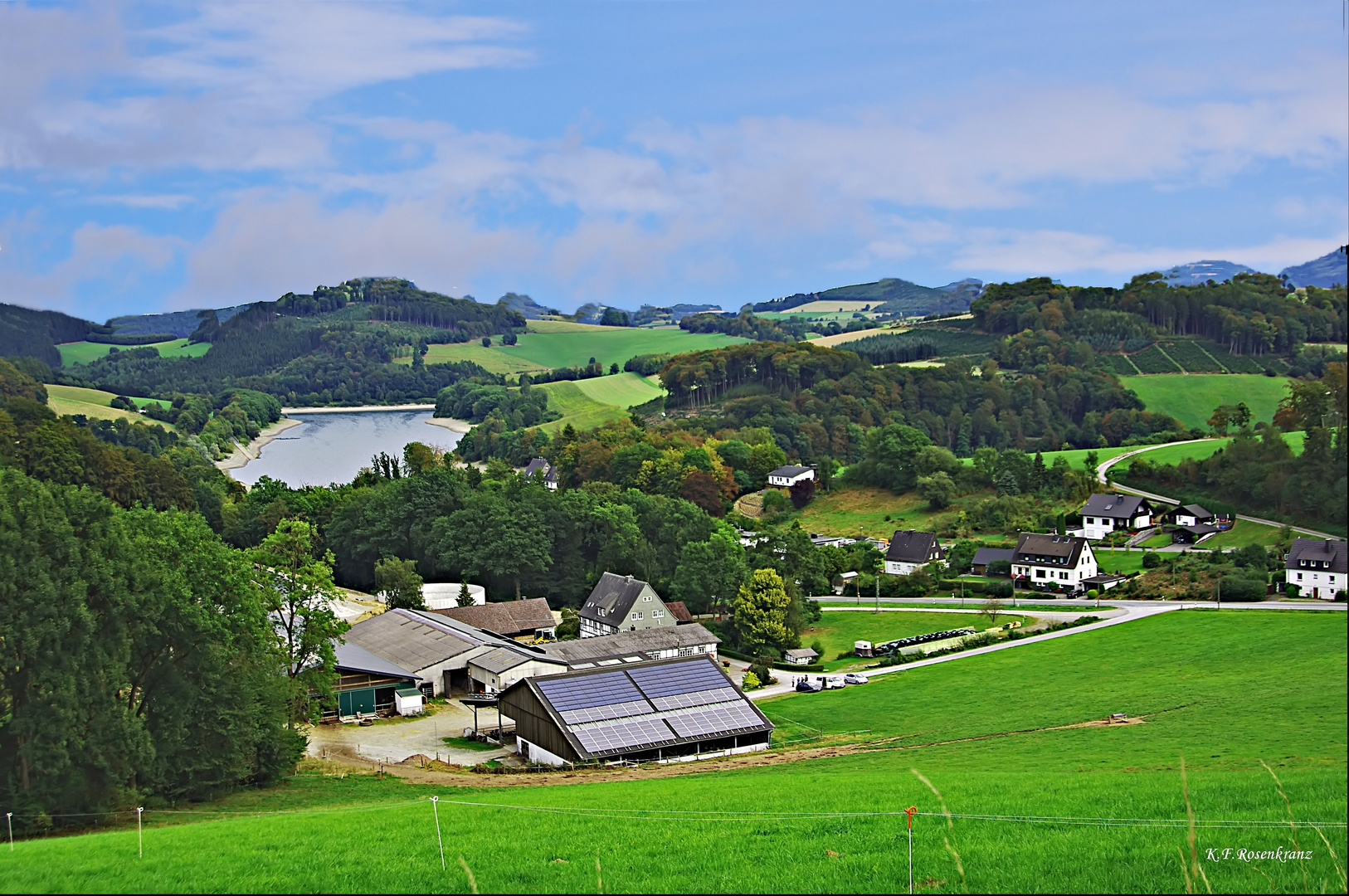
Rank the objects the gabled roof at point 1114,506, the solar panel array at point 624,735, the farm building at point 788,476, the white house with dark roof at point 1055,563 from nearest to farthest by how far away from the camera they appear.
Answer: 1. the solar panel array at point 624,735
2. the white house with dark roof at point 1055,563
3. the gabled roof at point 1114,506
4. the farm building at point 788,476

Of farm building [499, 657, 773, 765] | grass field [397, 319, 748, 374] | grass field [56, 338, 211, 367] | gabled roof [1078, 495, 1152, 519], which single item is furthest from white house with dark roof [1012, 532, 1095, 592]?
grass field [56, 338, 211, 367]

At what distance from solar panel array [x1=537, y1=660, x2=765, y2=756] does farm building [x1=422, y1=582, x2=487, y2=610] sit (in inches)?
856

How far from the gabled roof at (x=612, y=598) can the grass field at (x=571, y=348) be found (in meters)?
94.6

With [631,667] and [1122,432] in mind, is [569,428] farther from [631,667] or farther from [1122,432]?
[631,667]

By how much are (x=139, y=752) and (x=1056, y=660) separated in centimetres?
2594

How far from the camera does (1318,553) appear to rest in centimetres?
4084

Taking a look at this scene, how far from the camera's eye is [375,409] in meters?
136

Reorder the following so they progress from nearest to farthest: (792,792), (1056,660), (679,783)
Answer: (792,792)
(679,783)
(1056,660)

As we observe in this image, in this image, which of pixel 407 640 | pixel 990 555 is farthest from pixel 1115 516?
pixel 407 640

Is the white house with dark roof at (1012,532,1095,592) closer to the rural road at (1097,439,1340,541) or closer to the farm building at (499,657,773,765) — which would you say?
Result: the rural road at (1097,439,1340,541)

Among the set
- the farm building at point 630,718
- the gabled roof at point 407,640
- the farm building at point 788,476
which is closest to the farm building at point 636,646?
the gabled roof at point 407,640

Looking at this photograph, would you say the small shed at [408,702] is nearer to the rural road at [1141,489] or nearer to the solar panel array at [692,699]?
the solar panel array at [692,699]

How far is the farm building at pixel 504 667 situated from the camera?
3431cm

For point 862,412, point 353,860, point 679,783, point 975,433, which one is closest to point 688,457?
point 862,412
